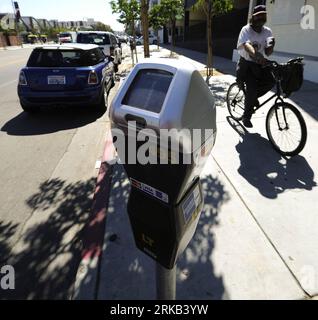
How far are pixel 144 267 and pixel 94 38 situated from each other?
1232cm

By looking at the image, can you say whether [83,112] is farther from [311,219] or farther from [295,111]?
[311,219]

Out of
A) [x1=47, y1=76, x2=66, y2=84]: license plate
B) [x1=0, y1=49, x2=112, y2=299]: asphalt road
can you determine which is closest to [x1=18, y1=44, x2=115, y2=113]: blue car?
[x1=47, y1=76, x2=66, y2=84]: license plate

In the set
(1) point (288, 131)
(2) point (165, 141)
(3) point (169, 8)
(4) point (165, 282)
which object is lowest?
(1) point (288, 131)

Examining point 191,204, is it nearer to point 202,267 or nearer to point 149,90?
point 149,90

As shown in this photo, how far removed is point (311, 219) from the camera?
264 cm

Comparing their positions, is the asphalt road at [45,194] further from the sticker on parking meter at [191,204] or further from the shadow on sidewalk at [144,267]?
the sticker on parking meter at [191,204]

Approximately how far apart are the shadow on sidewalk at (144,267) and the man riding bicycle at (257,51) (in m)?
2.15

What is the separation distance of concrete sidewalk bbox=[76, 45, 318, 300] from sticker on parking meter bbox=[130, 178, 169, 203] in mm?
1029

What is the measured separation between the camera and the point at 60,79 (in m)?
5.57

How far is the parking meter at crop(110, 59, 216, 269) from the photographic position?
107cm

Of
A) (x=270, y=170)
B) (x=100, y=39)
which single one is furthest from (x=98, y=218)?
(x=100, y=39)

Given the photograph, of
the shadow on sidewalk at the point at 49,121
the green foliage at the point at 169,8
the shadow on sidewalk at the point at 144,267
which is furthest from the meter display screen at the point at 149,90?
the green foliage at the point at 169,8

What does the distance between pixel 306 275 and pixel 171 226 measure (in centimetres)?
140
